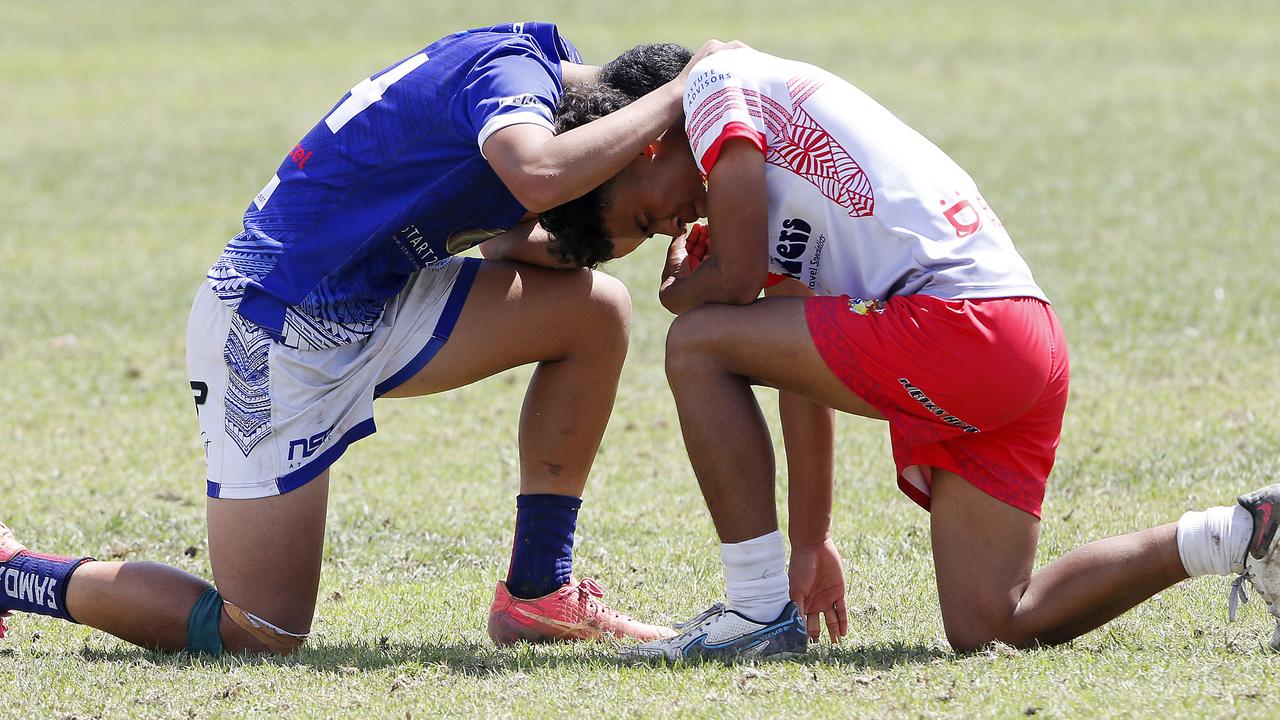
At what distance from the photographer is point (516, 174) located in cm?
402

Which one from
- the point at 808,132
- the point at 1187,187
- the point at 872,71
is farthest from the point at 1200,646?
the point at 872,71

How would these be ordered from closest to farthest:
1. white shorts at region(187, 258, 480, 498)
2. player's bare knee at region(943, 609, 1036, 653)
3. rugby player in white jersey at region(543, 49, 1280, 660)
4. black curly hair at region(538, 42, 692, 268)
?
rugby player in white jersey at region(543, 49, 1280, 660)
player's bare knee at region(943, 609, 1036, 653)
black curly hair at region(538, 42, 692, 268)
white shorts at region(187, 258, 480, 498)

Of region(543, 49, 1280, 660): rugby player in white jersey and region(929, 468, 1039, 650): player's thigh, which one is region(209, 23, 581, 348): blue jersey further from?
region(929, 468, 1039, 650): player's thigh

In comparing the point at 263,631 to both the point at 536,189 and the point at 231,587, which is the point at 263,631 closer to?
the point at 231,587

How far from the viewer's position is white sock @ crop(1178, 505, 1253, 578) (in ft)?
12.6

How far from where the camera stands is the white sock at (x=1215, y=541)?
384 centimetres

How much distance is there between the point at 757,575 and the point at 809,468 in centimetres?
60

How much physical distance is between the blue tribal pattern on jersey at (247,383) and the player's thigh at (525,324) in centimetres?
41

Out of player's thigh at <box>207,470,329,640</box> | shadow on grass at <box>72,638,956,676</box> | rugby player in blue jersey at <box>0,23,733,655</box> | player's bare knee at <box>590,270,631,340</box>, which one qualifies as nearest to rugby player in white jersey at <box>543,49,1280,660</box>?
shadow on grass at <box>72,638,956,676</box>

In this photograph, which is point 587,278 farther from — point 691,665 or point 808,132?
point 691,665

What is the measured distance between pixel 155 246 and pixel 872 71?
1102 centimetres

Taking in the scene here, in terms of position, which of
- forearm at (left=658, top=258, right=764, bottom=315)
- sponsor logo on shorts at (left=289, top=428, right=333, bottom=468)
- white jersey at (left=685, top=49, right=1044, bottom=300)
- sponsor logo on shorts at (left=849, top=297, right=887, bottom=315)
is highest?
white jersey at (left=685, top=49, right=1044, bottom=300)

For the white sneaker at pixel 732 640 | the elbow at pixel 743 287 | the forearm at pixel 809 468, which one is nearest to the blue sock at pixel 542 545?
the white sneaker at pixel 732 640

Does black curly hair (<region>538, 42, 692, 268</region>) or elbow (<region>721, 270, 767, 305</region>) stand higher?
black curly hair (<region>538, 42, 692, 268</region>)
